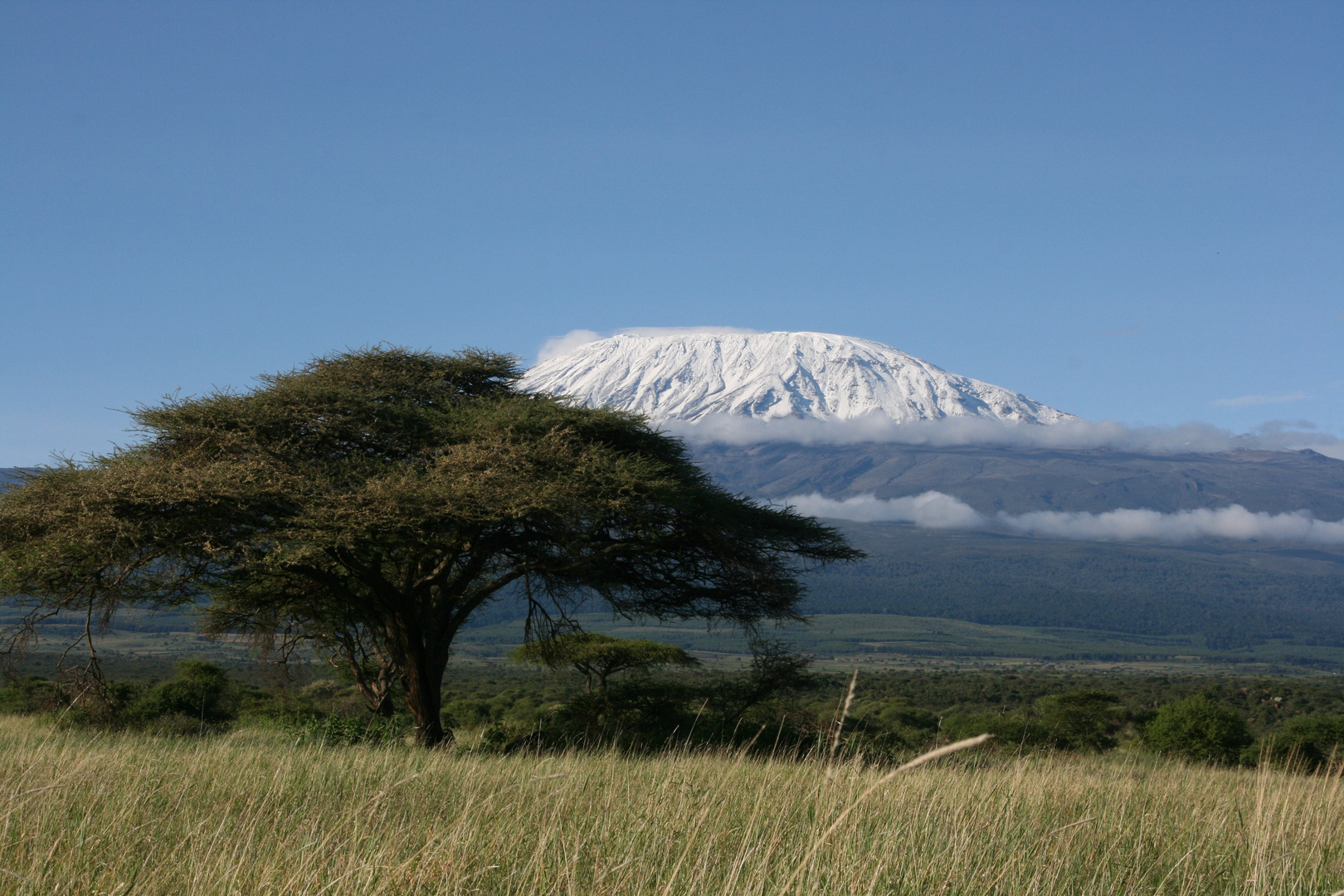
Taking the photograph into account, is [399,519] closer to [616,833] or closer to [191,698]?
[616,833]

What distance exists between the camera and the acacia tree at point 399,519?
13.8 m

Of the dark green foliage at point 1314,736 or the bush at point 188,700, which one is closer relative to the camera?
the bush at point 188,700

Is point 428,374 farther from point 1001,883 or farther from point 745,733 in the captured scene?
point 1001,883

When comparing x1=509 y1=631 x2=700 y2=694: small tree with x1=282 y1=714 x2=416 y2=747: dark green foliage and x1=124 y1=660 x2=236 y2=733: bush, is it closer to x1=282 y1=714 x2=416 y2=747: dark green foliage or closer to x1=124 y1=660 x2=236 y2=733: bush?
x1=282 y1=714 x2=416 y2=747: dark green foliage

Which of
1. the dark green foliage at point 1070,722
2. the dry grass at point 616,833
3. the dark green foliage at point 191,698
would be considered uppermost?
the dry grass at point 616,833

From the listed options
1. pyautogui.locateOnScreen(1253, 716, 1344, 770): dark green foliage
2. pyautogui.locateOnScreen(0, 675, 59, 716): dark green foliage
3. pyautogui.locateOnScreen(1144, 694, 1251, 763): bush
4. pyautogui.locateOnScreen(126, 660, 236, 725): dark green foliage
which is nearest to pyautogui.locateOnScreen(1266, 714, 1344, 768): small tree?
pyautogui.locateOnScreen(1253, 716, 1344, 770): dark green foliage

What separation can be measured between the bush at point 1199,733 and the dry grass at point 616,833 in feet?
64.6

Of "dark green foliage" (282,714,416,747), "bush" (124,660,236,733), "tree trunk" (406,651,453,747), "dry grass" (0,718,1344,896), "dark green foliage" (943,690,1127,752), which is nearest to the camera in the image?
"dry grass" (0,718,1344,896)

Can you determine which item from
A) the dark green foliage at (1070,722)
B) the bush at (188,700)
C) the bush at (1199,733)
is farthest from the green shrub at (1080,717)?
the bush at (188,700)

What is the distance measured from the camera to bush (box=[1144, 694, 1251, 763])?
2483cm

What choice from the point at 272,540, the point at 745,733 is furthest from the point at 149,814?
the point at 745,733

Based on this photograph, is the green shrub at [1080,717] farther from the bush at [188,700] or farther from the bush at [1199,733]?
the bush at [188,700]

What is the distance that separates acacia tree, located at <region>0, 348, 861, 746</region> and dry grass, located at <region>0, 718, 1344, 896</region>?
6.30 metres

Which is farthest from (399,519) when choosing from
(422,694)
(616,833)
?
(616,833)
